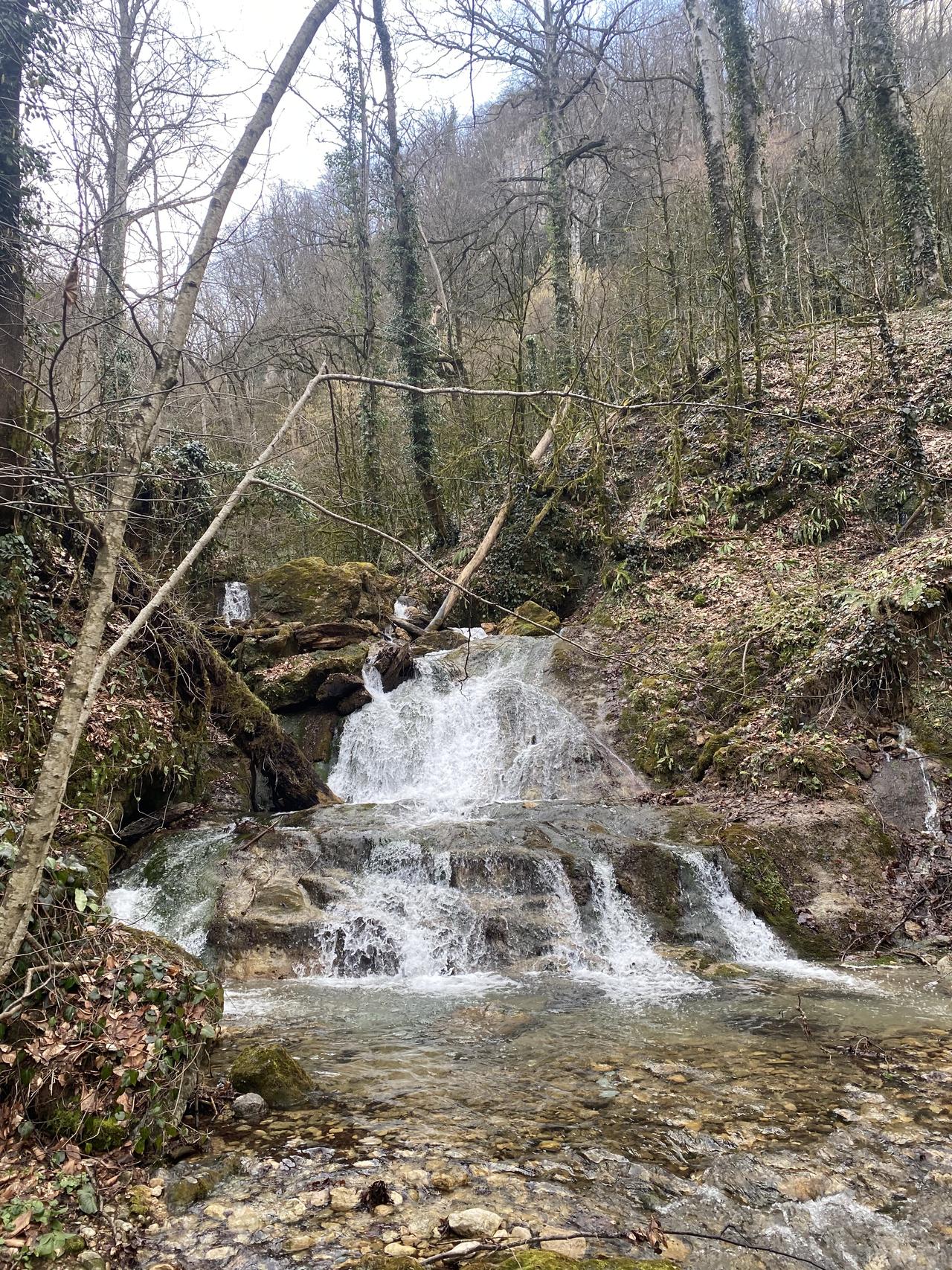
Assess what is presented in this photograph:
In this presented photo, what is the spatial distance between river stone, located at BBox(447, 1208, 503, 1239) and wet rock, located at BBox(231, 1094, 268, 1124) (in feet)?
3.99

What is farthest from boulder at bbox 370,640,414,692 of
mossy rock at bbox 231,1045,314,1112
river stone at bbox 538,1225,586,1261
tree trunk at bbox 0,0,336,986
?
river stone at bbox 538,1225,586,1261

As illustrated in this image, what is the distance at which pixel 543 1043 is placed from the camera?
4656 millimetres

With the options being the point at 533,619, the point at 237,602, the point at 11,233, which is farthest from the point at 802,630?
the point at 237,602

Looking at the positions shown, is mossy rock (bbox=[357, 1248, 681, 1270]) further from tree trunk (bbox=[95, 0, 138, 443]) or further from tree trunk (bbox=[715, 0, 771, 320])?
tree trunk (bbox=[715, 0, 771, 320])

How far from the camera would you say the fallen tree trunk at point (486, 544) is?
48.5ft

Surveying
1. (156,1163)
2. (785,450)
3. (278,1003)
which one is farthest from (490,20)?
(156,1163)

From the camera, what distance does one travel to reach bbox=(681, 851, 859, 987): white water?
647 centimetres

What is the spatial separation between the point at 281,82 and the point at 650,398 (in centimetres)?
1287

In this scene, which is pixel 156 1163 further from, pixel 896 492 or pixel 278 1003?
pixel 896 492

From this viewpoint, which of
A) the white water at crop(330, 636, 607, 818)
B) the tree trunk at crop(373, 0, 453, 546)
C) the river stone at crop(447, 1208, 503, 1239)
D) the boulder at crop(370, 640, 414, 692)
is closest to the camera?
the river stone at crop(447, 1208, 503, 1239)

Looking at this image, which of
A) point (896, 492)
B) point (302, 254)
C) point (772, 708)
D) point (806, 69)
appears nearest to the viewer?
point (772, 708)

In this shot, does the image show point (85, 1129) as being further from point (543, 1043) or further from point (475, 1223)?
point (543, 1043)

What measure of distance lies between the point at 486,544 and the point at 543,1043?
11344 millimetres

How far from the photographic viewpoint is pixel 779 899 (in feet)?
23.1
